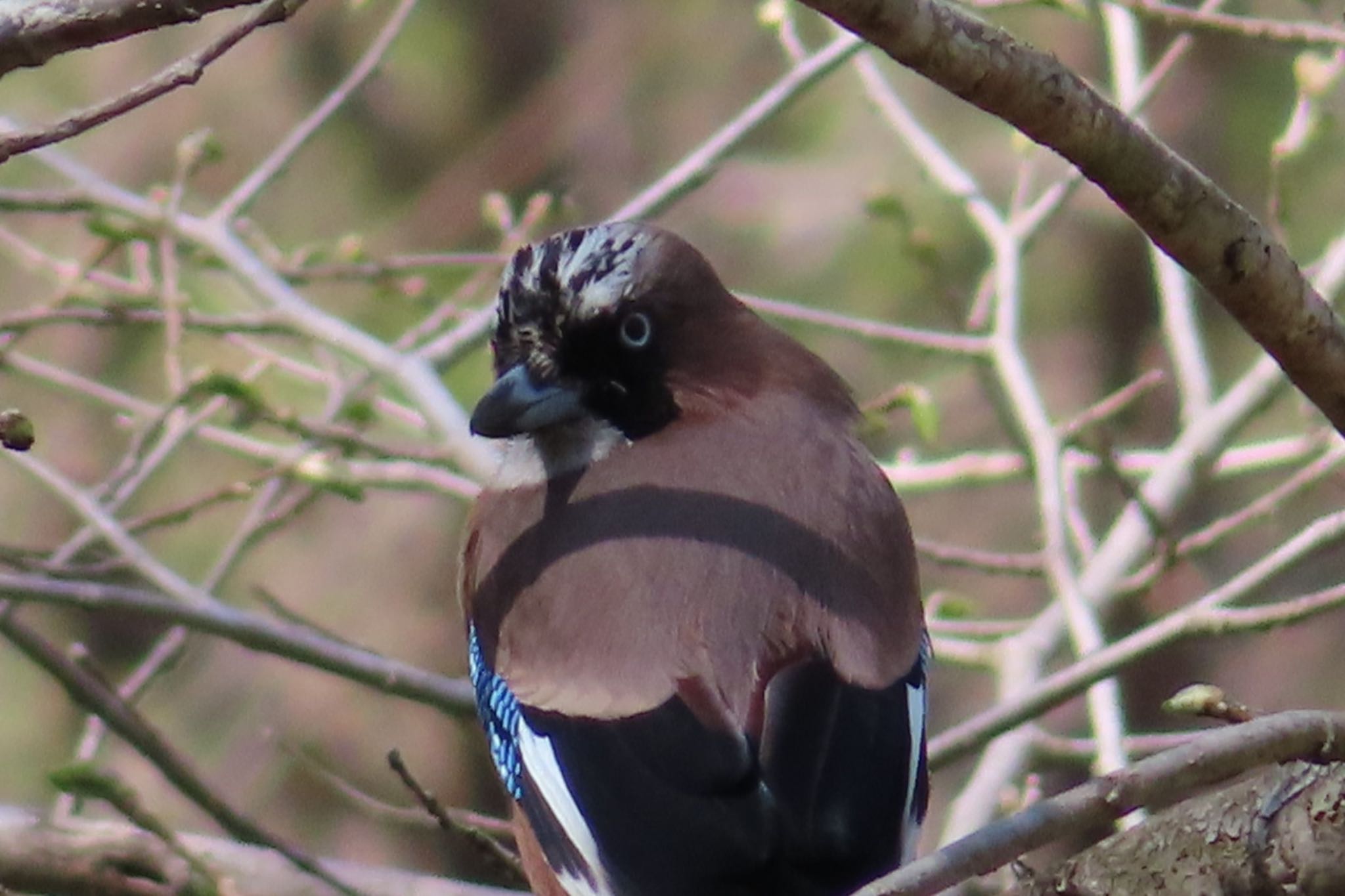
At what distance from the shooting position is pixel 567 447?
146 inches

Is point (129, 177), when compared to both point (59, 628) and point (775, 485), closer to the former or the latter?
point (59, 628)

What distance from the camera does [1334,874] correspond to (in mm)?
2285

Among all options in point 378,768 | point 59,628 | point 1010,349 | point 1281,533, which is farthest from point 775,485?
point 1281,533

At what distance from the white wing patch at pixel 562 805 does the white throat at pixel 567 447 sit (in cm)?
55

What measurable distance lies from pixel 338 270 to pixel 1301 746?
9.01 ft

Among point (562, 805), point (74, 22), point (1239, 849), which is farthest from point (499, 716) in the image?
point (74, 22)

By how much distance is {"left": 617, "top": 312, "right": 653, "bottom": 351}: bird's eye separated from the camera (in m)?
3.72

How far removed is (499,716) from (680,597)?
0.44 metres

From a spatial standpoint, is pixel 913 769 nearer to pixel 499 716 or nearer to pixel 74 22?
pixel 499 716

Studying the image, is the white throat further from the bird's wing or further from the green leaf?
the green leaf

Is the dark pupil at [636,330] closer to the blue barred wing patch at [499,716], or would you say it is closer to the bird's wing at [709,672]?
the bird's wing at [709,672]

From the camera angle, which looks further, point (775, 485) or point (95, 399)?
point (95, 399)

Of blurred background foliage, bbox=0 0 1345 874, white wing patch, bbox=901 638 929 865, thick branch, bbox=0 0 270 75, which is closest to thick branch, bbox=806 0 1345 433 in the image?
thick branch, bbox=0 0 270 75

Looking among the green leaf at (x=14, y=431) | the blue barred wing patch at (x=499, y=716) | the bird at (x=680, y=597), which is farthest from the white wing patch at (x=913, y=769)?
the green leaf at (x=14, y=431)
